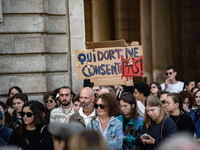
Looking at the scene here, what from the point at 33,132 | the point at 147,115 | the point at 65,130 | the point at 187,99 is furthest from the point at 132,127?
the point at 65,130

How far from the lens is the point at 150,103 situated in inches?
262

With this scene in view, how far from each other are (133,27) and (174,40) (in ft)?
13.8

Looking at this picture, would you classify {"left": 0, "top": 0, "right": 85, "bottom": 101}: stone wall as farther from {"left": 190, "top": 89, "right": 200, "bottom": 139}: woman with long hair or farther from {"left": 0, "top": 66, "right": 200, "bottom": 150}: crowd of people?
{"left": 190, "top": 89, "right": 200, "bottom": 139}: woman with long hair

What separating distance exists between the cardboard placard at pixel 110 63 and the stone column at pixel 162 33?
12281mm

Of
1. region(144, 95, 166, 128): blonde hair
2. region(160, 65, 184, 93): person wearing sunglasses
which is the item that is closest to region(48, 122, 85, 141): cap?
region(144, 95, 166, 128): blonde hair

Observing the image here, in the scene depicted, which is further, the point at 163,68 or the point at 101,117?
the point at 163,68

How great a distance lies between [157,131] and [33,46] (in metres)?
4.58

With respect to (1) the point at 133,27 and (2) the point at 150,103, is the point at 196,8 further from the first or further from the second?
(2) the point at 150,103

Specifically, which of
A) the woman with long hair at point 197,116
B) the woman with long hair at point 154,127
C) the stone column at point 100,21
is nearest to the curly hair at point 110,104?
the woman with long hair at point 154,127

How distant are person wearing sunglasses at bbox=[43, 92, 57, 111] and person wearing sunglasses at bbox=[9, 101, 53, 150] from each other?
2.92 m

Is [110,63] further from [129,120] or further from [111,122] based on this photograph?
[111,122]

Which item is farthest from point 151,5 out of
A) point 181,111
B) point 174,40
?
point 181,111

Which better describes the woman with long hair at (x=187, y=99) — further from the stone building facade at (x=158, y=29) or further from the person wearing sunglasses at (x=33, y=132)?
the stone building facade at (x=158, y=29)

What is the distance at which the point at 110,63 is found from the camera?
908 cm
